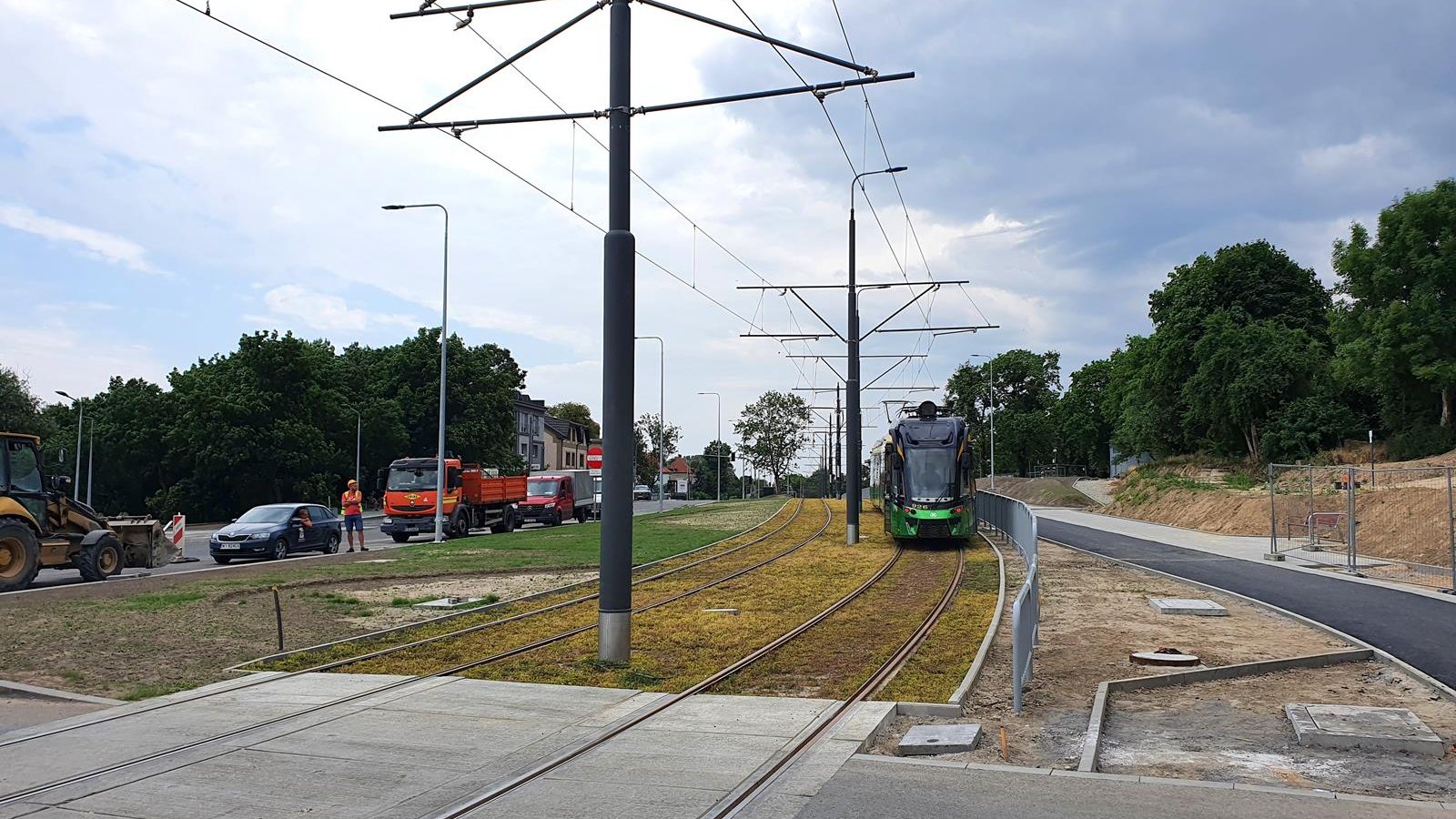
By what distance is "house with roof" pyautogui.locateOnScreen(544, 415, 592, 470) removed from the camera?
4611 inches

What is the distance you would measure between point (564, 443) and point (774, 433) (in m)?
25.3

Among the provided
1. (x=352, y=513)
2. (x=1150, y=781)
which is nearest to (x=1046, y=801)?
(x=1150, y=781)

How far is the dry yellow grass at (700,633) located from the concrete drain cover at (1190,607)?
15.7 ft

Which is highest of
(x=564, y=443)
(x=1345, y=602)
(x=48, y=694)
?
(x=564, y=443)

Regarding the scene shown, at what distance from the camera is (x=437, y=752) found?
24.1 ft

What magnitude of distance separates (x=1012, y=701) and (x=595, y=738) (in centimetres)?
370

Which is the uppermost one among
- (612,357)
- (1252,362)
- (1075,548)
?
(1252,362)

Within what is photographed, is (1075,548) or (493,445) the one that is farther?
(493,445)

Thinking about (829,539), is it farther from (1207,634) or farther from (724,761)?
(724,761)

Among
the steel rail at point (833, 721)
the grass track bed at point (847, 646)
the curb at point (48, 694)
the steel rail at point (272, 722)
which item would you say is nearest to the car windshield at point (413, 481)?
the grass track bed at point (847, 646)

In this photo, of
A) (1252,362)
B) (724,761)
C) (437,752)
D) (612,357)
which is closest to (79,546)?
(612,357)

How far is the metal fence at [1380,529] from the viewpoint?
841 inches

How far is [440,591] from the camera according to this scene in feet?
57.8

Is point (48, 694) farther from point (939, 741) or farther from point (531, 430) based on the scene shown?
point (531, 430)
